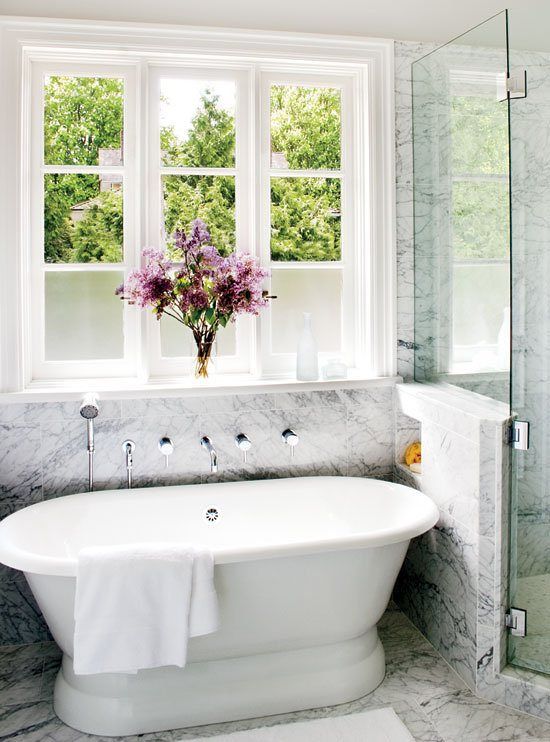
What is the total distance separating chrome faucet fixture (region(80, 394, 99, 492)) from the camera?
2570mm

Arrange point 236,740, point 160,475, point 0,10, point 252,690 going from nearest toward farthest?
point 236,740 → point 252,690 → point 0,10 → point 160,475

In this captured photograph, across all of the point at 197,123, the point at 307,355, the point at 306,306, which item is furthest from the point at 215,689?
the point at 197,123

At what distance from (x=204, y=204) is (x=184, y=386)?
2.79 ft

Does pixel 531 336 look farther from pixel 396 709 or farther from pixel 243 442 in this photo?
pixel 396 709

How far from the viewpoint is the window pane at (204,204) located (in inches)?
118

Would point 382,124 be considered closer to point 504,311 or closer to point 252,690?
point 504,311

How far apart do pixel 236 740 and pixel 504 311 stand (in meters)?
1.69

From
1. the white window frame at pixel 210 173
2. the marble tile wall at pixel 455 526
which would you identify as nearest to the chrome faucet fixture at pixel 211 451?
the white window frame at pixel 210 173

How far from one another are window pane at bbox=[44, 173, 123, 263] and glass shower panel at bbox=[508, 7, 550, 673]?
5.52ft

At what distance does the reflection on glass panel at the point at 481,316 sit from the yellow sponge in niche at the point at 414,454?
1.44ft

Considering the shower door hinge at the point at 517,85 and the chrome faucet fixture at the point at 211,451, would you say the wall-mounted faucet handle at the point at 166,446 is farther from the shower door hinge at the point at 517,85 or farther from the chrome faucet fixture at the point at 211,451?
the shower door hinge at the point at 517,85

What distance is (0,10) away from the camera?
265cm

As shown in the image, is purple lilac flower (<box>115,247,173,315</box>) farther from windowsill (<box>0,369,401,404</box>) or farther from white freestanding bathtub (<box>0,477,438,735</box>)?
white freestanding bathtub (<box>0,477,438,735</box>)

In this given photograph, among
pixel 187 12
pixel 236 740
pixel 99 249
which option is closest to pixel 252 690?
pixel 236 740
